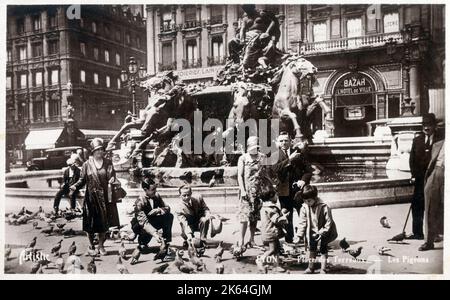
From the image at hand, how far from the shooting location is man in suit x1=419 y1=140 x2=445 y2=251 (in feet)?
24.4

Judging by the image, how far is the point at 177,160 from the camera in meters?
8.45

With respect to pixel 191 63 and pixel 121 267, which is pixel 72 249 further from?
pixel 191 63

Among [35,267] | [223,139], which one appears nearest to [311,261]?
[223,139]

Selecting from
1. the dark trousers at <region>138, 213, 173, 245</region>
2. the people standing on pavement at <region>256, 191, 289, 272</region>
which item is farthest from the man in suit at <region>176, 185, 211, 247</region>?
the people standing on pavement at <region>256, 191, 289, 272</region>

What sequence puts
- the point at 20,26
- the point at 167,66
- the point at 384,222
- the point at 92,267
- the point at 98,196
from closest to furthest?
1. the point at 384,222
2. the point at 92,267
3. the point at 98,196
4. the point at 20,26
5. the point at 167,66

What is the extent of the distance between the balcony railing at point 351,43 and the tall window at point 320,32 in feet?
0.29

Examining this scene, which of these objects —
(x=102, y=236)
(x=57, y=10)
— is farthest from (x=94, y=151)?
(x=57, y=10)

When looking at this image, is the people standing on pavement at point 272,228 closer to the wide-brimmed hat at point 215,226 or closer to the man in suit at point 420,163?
the wide-brimmed hat at point 215,226

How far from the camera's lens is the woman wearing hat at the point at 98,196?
768 centimetres

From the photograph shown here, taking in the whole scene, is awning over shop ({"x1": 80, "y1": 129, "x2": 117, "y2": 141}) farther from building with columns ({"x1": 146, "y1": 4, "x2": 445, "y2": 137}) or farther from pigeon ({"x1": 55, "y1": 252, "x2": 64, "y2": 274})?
pigeon ({"x1": 55, "y1": 252, "x2": 64, "y2": 274})

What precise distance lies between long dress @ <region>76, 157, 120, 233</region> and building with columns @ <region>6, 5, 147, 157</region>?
3.52 ft

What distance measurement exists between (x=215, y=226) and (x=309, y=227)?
1.61 metres

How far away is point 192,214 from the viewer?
7.52m

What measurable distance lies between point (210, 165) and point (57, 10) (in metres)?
4.01
